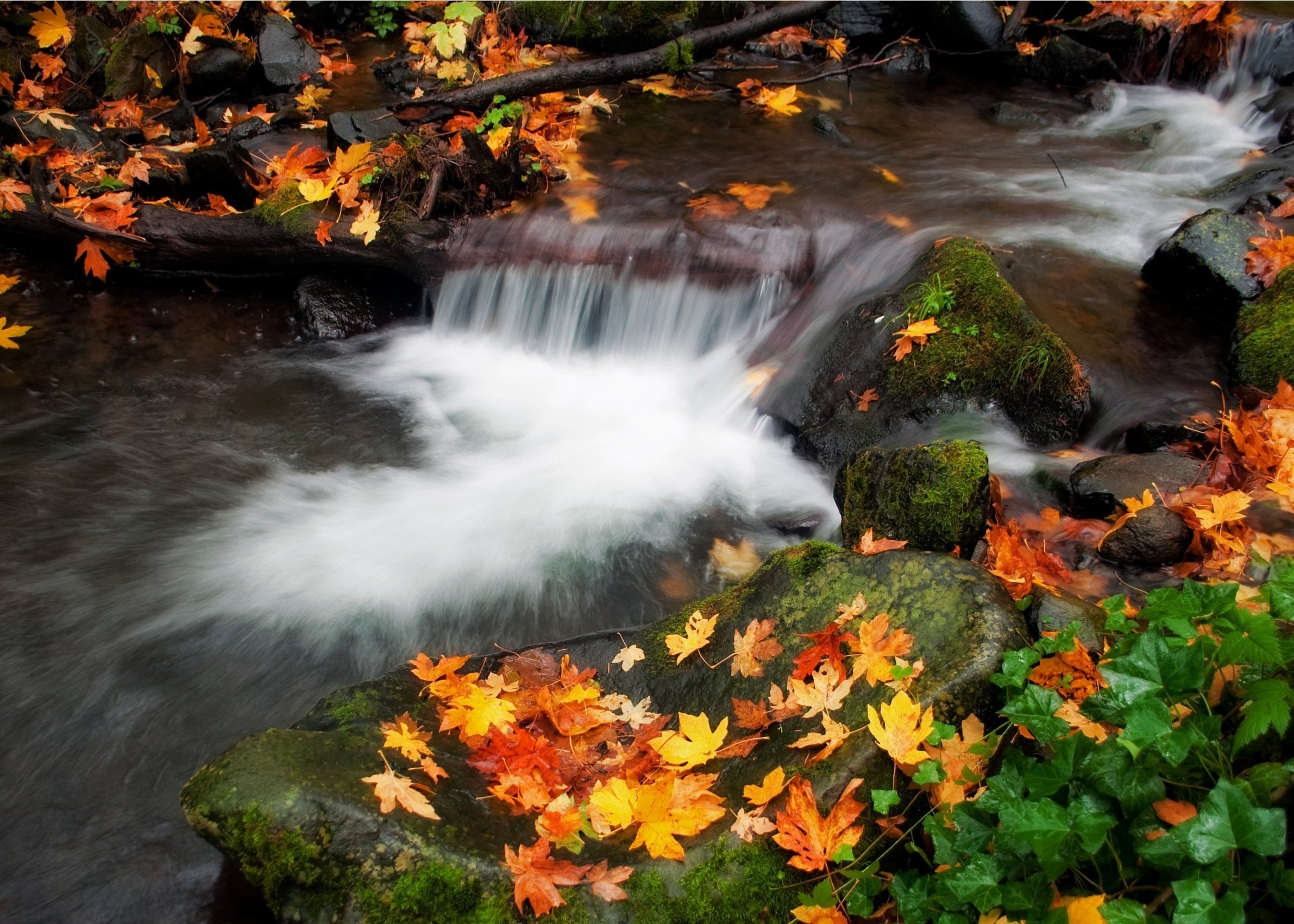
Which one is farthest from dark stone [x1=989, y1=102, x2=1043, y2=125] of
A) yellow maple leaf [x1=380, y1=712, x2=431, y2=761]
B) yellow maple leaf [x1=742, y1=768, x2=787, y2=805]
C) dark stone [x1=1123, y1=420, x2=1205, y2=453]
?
yellow maple leaf [x1=380, y1=712, x2=431, y2=761]

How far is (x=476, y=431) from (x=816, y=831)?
424 cm

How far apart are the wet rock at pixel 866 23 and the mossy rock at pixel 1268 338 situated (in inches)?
245

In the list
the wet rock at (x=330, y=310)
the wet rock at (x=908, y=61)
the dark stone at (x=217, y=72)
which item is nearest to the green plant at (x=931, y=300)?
the wet rock at (x=330, y=310)

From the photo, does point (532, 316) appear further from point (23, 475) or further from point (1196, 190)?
point (1196, 190)

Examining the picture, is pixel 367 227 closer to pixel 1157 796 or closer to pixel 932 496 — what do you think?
pixel 932 496

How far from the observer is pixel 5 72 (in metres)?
7.97

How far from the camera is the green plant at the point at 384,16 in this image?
9.99 m

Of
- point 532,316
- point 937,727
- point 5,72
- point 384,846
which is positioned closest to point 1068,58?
point 532,316

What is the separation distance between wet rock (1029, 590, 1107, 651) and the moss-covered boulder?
603 millimetres

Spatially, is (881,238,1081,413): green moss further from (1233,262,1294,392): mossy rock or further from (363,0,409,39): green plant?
(363,0,409,39): green plant

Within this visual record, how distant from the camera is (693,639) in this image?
3.31 m

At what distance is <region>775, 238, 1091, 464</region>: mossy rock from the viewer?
4.75 meters

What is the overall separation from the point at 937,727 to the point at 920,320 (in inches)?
127

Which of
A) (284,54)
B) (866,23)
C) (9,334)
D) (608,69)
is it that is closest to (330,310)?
(9,334)
